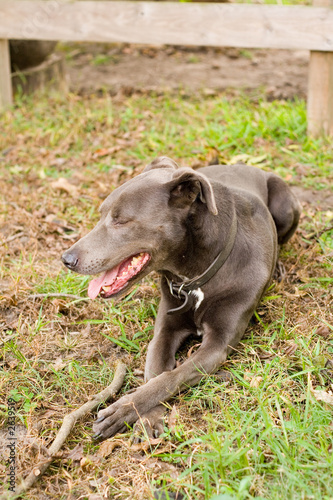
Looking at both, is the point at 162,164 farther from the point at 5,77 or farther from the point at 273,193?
the point at 5,77

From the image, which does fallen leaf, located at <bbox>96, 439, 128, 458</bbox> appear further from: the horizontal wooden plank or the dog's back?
the horizontal wooden plank

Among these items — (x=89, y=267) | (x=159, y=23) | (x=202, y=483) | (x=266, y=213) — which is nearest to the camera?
(x=202, y=483)

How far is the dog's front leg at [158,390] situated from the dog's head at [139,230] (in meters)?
0.52

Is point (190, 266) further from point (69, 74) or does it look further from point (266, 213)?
point (69, 74)

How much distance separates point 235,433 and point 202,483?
284 mm

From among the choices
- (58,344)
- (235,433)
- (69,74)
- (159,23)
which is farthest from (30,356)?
(69,74)

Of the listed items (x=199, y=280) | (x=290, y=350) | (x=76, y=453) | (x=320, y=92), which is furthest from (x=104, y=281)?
(x=320, y=92)

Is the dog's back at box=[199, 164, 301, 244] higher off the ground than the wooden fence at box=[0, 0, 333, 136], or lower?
lower

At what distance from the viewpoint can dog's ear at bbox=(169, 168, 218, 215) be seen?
109 inches

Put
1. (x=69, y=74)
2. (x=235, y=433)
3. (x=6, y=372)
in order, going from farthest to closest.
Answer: (x=69, y=74), (x=6, y=372), (x=235, y=433)

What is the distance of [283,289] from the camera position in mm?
3760

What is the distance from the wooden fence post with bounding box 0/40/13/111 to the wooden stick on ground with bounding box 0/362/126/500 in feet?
15.4

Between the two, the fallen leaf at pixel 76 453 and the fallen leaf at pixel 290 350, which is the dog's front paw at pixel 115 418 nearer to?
the fallen leaf at pixel 76 453

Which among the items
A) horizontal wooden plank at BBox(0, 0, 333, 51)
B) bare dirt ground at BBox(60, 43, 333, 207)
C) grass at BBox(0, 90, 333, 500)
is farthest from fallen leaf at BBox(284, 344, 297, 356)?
bare dirt ground at BBox(60, 43, 333, 207)
